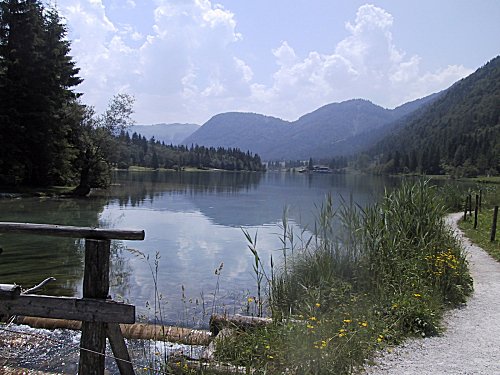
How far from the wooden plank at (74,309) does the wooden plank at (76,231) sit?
0.57m

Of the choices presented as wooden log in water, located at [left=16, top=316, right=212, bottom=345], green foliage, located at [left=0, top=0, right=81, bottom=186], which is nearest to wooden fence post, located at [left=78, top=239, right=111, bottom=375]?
wooden log in water, located at [left=16, top=316, right=212, bottom=345]

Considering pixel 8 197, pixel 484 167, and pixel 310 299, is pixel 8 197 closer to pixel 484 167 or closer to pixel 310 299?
pixel 310 299

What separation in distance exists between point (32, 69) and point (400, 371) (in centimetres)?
3929

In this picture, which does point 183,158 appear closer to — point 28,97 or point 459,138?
point 459,138

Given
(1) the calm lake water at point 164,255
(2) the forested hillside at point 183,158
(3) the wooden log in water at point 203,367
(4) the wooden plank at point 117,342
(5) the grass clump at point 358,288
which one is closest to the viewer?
(4) the wooden plank at point 117,342

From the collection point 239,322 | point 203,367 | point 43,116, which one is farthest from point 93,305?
point 43,116

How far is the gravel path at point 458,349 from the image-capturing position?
18.5 feet

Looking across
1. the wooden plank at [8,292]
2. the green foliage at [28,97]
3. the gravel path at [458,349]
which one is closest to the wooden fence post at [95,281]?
the wooden plank at [8,292]

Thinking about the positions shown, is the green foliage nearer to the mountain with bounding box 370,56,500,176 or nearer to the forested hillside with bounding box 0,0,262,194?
the forested hillside with bounding box 0,0,262,194

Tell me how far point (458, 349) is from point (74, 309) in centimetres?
514

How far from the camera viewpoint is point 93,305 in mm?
4004

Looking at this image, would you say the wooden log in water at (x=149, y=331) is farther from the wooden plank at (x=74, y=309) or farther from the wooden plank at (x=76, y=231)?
the wooden plank at (x=76, y=231)

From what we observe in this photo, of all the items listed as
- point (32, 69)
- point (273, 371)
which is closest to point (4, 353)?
point (273, 371)

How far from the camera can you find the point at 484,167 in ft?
357
